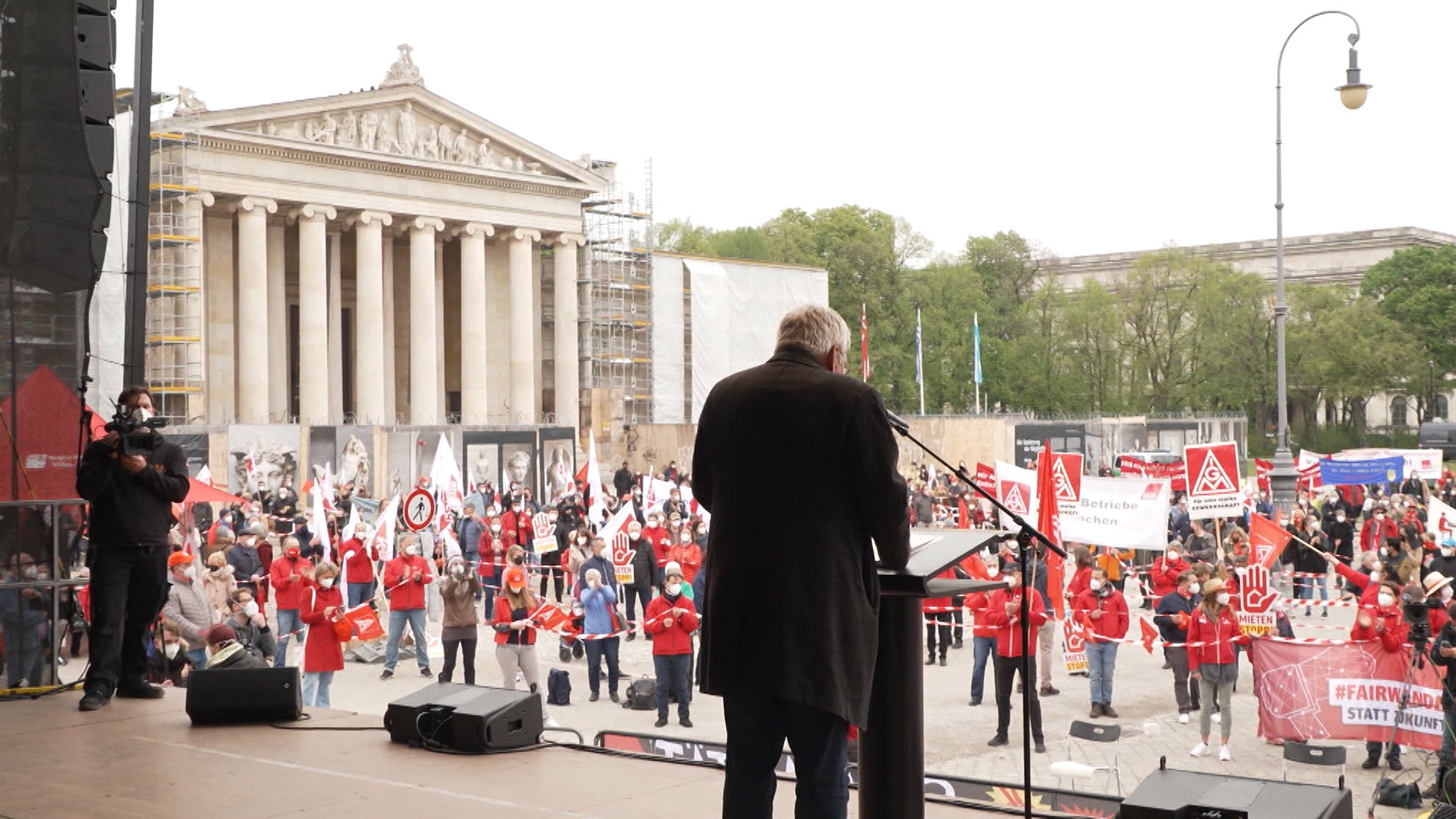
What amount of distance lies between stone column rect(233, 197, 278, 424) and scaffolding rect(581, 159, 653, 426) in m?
15.1

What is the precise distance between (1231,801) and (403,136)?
179 ft

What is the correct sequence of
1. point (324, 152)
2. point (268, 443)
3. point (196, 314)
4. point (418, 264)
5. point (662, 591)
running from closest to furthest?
point (662, 591) → point (268, 443) → point (196, 314) → point (324, 152) → point (418, 264)

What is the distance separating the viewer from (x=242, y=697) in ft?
23.6

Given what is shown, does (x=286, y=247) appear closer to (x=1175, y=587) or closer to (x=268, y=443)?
(x=268, y=443)

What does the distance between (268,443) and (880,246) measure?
44450 millimetres

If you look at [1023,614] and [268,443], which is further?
[268,443]

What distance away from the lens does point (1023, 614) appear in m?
4.33

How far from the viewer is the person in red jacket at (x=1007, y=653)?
47.2 ft

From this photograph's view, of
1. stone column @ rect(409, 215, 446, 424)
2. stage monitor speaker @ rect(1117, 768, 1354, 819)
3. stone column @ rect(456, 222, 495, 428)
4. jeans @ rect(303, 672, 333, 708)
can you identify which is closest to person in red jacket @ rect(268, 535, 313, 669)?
jeans @ rect(303, 672, 333, 708)

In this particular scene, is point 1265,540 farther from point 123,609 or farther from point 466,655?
point 123,609

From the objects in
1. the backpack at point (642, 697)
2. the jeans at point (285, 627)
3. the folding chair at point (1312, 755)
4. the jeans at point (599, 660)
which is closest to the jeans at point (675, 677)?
the backpack at point (642, 697)

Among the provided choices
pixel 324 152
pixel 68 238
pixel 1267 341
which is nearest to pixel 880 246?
pixel 1267 341

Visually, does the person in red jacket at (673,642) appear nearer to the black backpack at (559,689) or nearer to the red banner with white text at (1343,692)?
the black backpack at (559,689)

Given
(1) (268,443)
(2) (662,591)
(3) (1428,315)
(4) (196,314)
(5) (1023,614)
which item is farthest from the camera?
(3) (1428,315)
